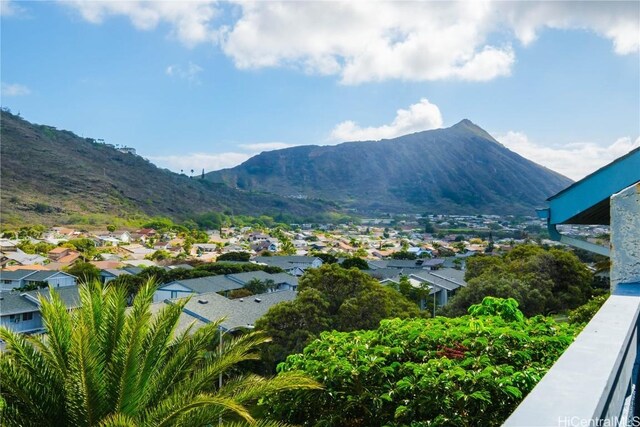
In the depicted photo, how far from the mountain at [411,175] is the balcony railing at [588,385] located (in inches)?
5618

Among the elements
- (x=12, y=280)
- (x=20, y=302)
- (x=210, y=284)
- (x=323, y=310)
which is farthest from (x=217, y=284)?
(x=323, y=310)

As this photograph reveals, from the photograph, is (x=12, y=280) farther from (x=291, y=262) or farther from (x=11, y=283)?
(x=291, y=262)

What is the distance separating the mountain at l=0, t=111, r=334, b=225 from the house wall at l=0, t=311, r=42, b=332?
48.5m

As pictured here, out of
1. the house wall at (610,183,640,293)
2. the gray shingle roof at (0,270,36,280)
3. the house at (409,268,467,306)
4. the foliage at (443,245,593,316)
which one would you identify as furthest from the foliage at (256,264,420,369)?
the gray shingle roof at (0,270,36,280)

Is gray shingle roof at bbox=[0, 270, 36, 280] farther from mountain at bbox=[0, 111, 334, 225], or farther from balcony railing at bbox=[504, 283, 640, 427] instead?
balcony railing at bbox=[504, 283, 640, 427]

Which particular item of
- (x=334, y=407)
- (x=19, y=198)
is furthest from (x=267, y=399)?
(x=19, y=198)

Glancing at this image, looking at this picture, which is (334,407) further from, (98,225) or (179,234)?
(98,225)

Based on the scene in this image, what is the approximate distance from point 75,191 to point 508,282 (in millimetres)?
80200

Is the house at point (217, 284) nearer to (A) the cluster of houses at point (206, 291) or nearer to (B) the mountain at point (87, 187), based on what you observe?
(A) the cluster of houses at point (206, 291)

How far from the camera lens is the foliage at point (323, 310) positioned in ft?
47.1

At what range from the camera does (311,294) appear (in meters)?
15.4

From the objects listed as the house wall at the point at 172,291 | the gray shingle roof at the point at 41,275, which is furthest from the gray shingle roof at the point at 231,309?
the gray shingle roof at the point at 41,275

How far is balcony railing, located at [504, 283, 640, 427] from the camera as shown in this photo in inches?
32.0

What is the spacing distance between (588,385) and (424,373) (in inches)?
70.8
